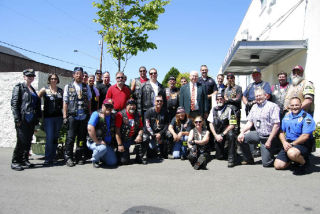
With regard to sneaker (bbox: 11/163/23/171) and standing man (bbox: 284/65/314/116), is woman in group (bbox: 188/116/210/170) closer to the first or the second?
standing man (bbox: 284/65/314/116)

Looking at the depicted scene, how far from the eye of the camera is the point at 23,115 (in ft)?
17.2

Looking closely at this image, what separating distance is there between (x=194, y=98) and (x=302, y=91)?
2418 mm

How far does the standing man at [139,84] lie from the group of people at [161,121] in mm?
26

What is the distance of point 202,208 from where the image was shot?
3.21 meters

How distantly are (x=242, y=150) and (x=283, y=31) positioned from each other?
7.24 meters

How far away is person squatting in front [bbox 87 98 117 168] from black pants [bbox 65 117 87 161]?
0.22 meters

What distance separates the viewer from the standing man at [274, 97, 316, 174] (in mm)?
4684

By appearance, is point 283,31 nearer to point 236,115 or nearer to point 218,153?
point 236,115

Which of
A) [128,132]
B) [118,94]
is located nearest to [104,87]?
[118,94]

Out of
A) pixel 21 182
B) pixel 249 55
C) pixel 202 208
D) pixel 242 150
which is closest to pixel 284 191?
pixel 202 208

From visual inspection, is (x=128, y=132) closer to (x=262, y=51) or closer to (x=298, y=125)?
(x=298, y=125)

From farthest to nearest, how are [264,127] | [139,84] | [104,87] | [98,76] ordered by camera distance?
[98,76], [104,87], [139,84], [264,127]

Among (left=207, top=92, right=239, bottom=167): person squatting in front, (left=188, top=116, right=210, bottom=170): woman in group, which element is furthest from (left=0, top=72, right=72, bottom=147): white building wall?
(left=207, top=92, right=239, bottom=167): person squatting in front

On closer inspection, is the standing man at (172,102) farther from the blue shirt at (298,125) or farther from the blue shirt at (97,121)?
the blue shirt at (298,125)
